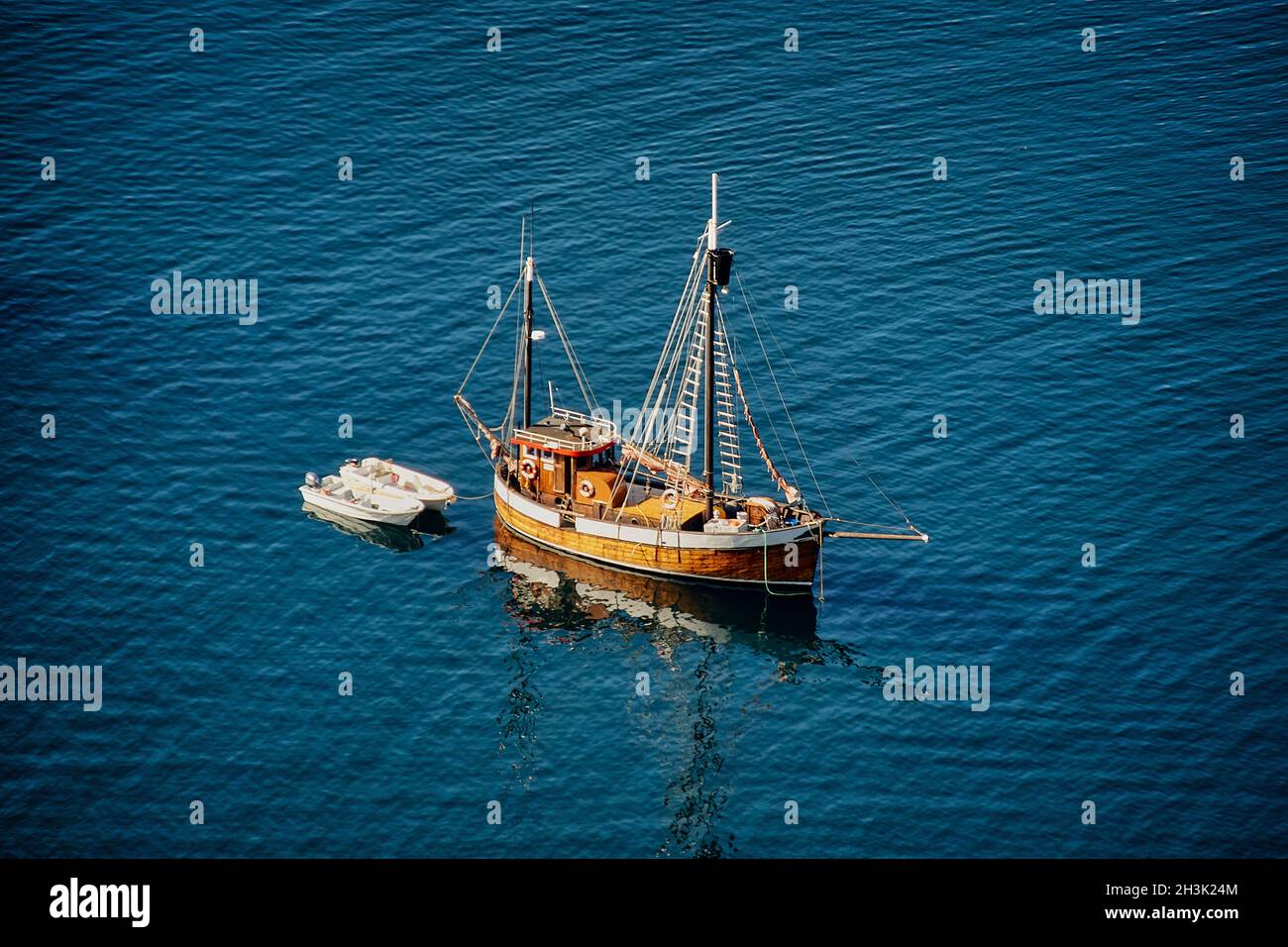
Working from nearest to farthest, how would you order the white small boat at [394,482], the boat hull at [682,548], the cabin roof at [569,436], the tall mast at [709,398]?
1. the boat hull at [682,548]
2. the tall mast at [709,398]
3. the cabin roof at [569,436]
4. the white small boat at [394,482]

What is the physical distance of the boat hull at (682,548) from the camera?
11962cm

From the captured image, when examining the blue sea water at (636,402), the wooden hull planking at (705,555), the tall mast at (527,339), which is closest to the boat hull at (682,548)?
the wooden hull planking at (705,555)

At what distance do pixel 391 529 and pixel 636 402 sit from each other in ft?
65.3

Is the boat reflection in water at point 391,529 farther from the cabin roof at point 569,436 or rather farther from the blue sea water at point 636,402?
the cabin roof at point 569,436

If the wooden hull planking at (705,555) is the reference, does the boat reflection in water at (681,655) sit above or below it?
below

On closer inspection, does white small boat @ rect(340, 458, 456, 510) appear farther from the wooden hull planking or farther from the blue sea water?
the wooden hull planking

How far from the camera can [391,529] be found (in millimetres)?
128125

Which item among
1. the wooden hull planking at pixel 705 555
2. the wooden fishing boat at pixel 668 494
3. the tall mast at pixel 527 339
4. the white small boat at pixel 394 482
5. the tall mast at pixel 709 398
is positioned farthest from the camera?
the white small boat at pixel 394 482

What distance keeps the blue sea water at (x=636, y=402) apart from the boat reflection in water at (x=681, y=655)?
13.3 inches

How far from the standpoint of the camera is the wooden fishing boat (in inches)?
4729

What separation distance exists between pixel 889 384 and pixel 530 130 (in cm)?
4335

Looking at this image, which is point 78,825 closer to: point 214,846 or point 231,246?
point 214,846

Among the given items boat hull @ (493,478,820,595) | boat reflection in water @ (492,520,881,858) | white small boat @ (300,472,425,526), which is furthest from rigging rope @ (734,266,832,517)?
white small boat @ (300,472,425,526)

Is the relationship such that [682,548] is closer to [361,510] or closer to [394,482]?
[394,482]
